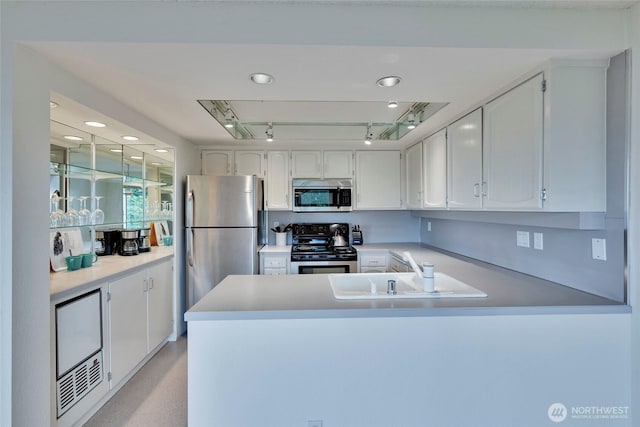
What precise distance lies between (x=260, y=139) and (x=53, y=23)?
193 centimetres

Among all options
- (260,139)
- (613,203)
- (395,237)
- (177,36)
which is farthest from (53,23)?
(395,237)

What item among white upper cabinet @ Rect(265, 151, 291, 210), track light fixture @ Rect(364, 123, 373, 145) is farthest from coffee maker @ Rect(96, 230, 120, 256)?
track light fixture @ Rect(364, 123, 373, 145)

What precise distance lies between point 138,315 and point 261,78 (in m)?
2.13

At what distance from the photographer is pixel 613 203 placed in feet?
4.82

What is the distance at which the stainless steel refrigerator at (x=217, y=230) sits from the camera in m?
3.09

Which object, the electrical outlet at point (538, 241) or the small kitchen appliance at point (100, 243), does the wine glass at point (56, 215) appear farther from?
the electrical outlet at point (538, 241)

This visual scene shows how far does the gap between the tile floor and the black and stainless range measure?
146 cm

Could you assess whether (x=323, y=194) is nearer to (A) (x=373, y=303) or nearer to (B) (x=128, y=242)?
(B) (x=128, y=242)

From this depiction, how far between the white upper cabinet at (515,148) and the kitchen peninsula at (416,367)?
0.62 m

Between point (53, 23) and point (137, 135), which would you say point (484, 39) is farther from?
point (137, 135)

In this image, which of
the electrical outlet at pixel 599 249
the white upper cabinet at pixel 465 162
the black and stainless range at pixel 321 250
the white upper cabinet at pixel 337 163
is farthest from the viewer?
the white upper cabinet at pixel 337 163

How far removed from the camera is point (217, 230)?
3.11m

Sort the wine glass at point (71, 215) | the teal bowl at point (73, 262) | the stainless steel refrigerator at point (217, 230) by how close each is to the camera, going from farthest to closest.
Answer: the stainless steel refrigerator at point (217, 230) < the wine glass at point (71, 215) < the teal bowl at point (73, 262)

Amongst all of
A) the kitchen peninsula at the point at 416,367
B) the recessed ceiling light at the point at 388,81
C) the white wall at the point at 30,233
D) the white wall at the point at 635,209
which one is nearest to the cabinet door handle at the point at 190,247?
the white wall at the point at 30,233
